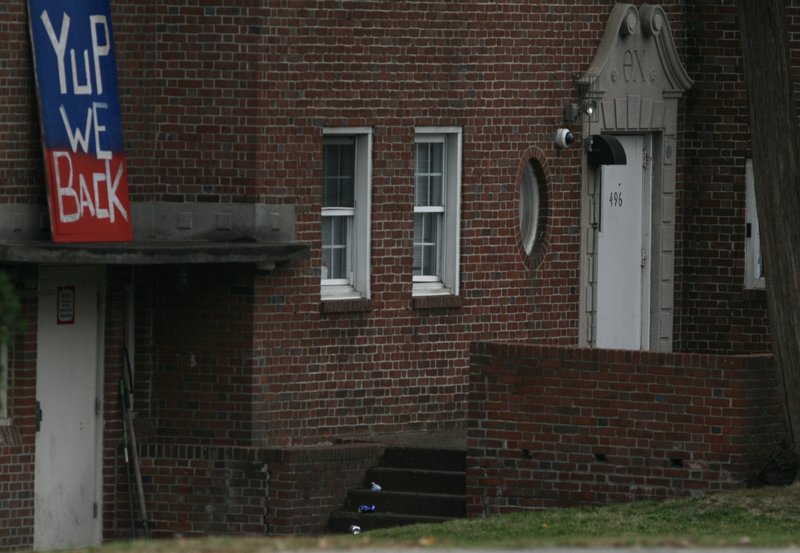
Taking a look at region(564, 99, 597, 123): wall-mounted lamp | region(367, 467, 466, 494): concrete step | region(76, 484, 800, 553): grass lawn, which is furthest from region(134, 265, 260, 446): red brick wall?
region(564, 99, 597, 123): wall-mounted lamp

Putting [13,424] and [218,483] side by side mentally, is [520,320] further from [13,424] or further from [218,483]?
[13,424]

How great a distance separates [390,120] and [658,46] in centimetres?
394

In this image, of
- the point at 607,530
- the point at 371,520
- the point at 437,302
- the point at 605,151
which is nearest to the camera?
the point at 607,530

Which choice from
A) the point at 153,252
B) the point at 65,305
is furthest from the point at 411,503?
the point at 65,305

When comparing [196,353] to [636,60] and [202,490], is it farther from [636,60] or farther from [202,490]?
[636,60]

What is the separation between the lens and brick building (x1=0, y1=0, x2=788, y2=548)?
1859 centimetres

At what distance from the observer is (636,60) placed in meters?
22.4

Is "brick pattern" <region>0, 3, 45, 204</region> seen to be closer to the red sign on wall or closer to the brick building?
the brick building

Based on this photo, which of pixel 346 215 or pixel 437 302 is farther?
pixel 437 302

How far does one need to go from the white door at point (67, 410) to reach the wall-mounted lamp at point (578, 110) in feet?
17.1

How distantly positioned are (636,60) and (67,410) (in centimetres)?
715

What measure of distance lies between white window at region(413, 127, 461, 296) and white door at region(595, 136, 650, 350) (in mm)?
2170

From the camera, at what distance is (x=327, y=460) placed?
19.0 m

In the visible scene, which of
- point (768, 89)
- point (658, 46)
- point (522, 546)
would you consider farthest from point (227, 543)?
point (658, 46)
